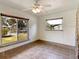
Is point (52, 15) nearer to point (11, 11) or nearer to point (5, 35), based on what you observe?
point (11, 11)

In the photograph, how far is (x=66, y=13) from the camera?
5043 mm

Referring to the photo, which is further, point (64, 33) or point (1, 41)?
point (64, 33)

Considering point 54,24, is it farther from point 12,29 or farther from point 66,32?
point 12,29

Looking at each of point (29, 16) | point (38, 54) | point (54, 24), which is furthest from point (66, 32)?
point (29, 16)

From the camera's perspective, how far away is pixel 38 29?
6887mm

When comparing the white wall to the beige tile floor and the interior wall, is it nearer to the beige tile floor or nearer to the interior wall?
the interior wall

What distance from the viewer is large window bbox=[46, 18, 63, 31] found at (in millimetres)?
5452

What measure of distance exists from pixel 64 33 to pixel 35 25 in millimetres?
2463

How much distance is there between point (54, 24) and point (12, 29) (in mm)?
2963

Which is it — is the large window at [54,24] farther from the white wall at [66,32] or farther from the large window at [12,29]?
the large window at [12,29]

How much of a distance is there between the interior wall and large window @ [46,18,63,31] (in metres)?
1.08

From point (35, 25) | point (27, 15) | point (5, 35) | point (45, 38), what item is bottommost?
point (45, 38)

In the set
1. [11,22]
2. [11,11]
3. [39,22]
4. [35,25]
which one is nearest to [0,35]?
[11,22]

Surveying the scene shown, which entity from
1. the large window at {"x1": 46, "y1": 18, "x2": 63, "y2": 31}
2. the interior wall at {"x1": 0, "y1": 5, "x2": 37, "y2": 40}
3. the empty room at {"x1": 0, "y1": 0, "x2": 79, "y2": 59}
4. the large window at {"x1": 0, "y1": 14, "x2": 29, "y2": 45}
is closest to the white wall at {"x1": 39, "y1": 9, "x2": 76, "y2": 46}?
the empty room at {"x1": 0, "y1": 0, "x2": 79, "y2": 59}
